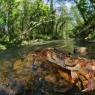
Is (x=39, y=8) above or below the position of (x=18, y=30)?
above

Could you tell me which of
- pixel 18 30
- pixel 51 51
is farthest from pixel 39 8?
pixel 51 51

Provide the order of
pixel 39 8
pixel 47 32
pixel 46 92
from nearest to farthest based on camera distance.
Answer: pixel 46 92, pixel 39 8, pixel 47 32

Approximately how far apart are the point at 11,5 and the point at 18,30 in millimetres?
5302

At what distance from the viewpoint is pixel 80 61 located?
10.8 metres

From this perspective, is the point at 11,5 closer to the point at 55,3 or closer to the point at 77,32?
the point at 77,32

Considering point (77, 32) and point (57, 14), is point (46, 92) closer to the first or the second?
point (77, 32)

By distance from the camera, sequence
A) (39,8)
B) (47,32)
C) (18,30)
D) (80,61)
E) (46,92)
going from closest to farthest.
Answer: (46,92), (80,61), (18,30), (39,8), (47,32)

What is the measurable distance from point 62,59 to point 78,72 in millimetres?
1012

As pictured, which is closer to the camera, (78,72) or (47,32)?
(78,72)

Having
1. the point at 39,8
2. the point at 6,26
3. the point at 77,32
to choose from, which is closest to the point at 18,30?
the point at 6,26

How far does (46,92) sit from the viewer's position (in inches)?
386

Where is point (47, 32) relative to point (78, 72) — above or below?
below

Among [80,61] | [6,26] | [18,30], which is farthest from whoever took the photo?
[18,30]

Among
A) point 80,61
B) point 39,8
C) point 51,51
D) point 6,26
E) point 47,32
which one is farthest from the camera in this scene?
point 47,32
